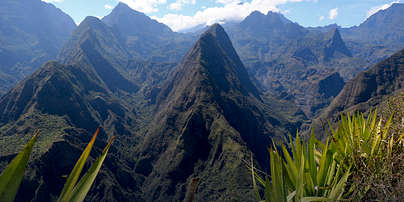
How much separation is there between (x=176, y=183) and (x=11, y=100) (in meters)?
108

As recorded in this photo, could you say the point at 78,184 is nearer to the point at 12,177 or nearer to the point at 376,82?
the point at 12,177

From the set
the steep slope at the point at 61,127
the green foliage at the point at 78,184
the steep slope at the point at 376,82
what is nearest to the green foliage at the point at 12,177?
the green foliage at the point at 78,184

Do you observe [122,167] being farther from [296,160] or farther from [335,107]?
[335,107]

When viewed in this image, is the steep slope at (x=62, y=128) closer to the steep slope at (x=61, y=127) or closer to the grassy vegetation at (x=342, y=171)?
the steep slope at (x=61, y=127)

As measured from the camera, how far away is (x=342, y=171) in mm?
4211

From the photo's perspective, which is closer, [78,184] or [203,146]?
[78,184]

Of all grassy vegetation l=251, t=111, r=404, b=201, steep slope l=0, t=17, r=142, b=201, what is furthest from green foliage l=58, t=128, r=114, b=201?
Result: steep slope l=0, t=17, r=142, b=201

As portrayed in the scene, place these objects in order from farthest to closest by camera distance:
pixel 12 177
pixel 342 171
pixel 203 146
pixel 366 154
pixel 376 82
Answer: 1. pixel 376 82
2. pixel 203 146
3. pixel 342 171
4. pixel 366 154
5. pixel 12 177

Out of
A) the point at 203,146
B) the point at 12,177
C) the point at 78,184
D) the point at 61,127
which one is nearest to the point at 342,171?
the point at 78,184

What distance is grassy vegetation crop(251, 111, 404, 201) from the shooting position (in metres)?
3.24

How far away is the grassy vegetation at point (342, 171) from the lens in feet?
10.6

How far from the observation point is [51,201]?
70.8 metres

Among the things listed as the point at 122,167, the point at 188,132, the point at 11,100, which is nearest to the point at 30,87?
the point at 11,100

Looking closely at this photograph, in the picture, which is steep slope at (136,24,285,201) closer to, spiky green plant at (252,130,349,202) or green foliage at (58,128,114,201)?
spiky green plant at (252,130,349,202)
